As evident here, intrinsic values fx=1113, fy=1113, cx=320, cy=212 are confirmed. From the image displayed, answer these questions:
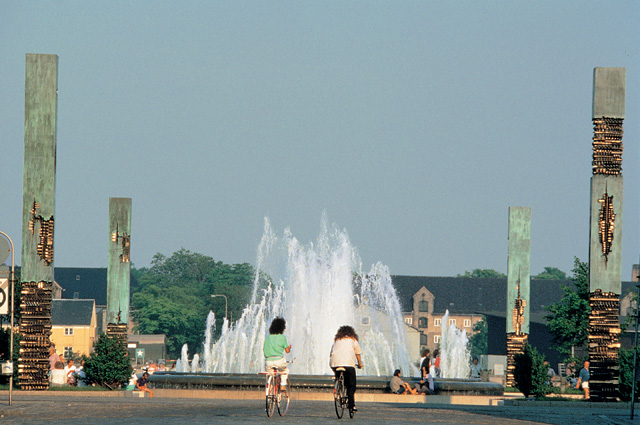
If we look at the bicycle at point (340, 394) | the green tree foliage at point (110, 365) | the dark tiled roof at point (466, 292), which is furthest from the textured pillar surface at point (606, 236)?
the dark tiled roof at point (466, 292)

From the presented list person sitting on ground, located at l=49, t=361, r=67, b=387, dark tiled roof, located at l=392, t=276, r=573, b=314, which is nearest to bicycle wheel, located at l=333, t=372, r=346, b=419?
person sitting on ground, located at l=49, t=361, r=67, b=387

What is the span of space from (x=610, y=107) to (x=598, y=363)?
5.75 meters

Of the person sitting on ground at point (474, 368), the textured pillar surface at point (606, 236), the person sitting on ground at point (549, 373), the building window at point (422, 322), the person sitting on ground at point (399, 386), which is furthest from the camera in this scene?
the building window at point (422, 322)

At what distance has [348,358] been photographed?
1736 centimetres

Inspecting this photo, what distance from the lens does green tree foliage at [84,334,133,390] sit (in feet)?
90.5

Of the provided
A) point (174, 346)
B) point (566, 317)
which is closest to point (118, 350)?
point (566, 317)

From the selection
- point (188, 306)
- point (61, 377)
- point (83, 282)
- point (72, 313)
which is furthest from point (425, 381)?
point (83, 282)

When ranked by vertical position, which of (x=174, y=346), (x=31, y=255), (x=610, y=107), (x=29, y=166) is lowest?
(x=174, y=346)

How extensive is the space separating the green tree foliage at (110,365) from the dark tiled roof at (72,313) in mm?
96023

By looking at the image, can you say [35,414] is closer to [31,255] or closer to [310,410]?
[310,410]

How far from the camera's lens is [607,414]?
22000mm

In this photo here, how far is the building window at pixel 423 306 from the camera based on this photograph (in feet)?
508

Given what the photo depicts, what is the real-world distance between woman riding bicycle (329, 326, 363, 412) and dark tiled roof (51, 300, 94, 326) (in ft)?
353

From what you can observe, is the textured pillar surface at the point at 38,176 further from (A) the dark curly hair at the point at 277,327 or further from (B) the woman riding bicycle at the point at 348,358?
(B) the woman riding bicycle at the point at 348,358
